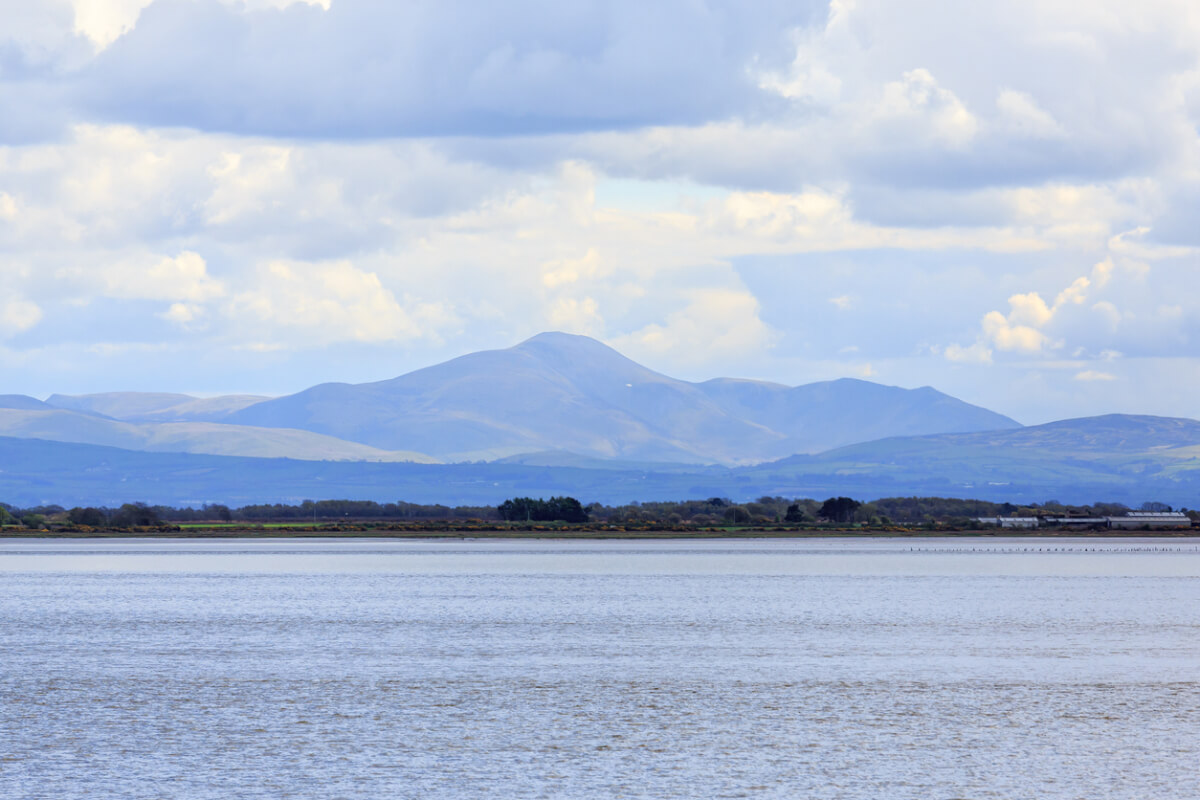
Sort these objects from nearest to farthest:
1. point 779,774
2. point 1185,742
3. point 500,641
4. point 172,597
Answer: point 779,774 < point 1185,742 < point 500,641 < point 172,597

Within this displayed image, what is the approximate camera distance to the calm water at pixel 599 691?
3092cm

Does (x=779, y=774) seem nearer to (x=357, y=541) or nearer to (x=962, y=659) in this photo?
(x=962, y=659)

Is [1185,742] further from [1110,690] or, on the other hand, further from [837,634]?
[837,634]

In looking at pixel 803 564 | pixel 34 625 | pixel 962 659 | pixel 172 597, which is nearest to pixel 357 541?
pixel 803 564

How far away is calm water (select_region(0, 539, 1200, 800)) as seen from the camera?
30.9 meters

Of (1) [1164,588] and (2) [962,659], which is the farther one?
(1) [1164,588]

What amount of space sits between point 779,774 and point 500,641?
26773mm

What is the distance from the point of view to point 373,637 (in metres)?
58.4

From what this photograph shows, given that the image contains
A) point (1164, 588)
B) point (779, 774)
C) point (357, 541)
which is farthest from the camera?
point (357, 541)

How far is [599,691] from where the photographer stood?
43125mm

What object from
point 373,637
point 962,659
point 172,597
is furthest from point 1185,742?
point 172,597

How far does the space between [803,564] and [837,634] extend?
62.7 metres

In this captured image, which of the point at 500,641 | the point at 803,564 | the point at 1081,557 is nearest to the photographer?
the point at 500,641

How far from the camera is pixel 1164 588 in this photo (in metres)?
90.1
